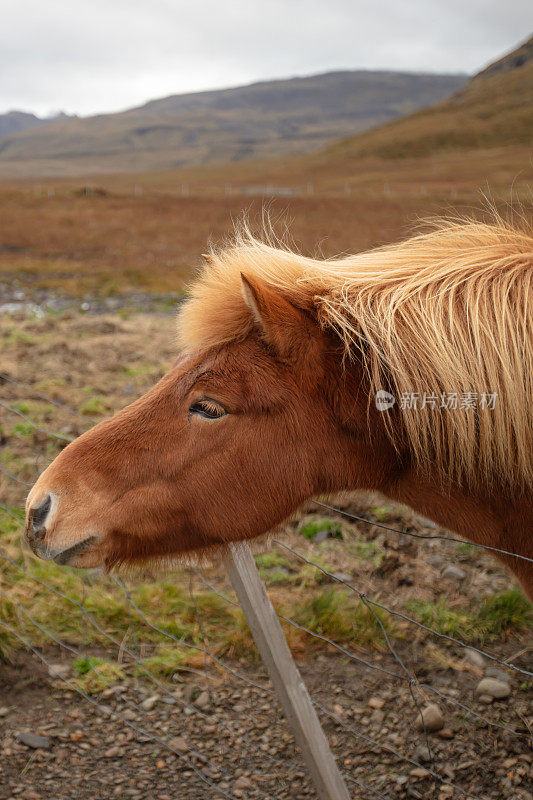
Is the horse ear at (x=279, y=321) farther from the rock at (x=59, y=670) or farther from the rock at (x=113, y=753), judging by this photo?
the rock at (x=59, y=670)

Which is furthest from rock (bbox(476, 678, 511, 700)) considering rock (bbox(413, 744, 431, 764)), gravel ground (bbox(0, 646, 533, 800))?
rock (bbox(413, 744, 431, 764))

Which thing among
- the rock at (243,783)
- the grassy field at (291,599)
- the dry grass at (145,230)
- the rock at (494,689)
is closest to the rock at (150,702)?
the grassy field at (291,599)

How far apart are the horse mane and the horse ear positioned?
60mm

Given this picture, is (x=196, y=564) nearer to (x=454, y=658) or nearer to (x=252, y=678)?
(x=252, y=678)

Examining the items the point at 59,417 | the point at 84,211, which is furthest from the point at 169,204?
the point at 59,417

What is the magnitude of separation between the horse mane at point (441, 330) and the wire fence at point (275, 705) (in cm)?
70

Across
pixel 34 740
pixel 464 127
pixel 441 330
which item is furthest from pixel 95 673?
pixel 464 127

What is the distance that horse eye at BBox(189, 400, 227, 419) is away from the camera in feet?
6.35

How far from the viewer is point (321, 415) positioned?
194 centimetres

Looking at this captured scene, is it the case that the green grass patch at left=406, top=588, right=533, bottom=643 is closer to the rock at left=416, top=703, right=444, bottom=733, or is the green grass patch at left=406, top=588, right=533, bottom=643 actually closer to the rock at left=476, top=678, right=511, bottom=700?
the rock at left=476, top=678, right=511, bottom=700

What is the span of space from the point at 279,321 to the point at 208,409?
0.36 m

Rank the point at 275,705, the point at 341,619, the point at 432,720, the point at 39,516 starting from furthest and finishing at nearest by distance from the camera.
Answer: the point at 341,619 → the point at 275,705 → the point at 432,720 → the point at 39,516

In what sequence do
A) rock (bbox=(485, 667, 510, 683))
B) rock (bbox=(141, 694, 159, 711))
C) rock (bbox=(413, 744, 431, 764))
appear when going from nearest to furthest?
rock (bbox=(413, 744, 431, 764))
rock (bbox=(141, 694, 159, 711))
rock (bbox=(485, 667, 510, 683))

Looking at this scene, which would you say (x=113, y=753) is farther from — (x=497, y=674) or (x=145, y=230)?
(x=145, y=230)
